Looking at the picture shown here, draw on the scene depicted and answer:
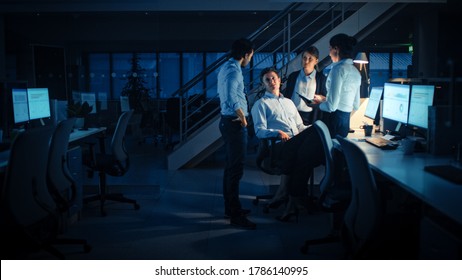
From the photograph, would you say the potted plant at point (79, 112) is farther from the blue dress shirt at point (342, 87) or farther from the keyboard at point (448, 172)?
the keyboard at point (448, 172)

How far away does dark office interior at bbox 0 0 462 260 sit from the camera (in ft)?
11.2

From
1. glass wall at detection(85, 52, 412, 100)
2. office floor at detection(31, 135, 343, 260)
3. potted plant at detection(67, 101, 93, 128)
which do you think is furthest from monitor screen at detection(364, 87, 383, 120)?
glass wall at detection(85, 52, 412, 100)

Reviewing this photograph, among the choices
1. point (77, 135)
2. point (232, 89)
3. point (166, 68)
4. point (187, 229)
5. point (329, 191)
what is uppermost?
point (166, 68)

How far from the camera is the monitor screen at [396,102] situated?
13.2ft

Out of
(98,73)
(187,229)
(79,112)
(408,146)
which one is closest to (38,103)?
(79,112)

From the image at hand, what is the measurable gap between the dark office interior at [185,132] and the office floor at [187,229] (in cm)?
1

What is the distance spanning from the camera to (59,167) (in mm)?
3604

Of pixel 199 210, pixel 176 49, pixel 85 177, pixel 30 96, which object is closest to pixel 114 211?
pixel 199 210

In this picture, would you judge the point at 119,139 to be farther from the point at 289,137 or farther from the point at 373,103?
the point at 373,103

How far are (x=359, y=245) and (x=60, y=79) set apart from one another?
10.6m

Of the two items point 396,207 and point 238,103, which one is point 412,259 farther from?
point 238,103

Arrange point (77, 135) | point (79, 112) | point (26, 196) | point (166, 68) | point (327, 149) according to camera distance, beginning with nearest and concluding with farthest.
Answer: point (26, 196)
point (327, 149)
point (77, 135)
point (79, 112)
point (166, 68)

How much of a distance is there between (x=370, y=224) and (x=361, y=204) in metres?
0.12

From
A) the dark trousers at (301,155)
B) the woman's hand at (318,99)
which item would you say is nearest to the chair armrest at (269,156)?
the dark trousers at (301,155)
